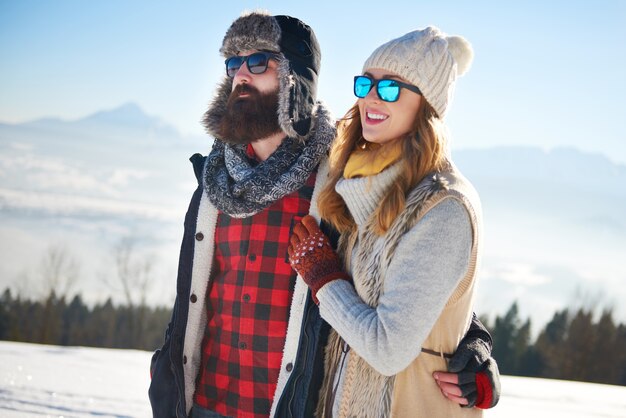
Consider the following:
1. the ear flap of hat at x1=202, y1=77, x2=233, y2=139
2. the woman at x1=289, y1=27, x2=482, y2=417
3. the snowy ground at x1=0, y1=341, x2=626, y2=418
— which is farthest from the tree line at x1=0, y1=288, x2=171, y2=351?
the woman at x1=289, y1=27, x2=482, y2=417

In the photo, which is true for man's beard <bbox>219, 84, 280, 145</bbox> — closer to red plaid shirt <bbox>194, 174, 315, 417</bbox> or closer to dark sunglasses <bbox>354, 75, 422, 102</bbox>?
red plaid shirt <bbox>194, 174, 315, 417</bbox>

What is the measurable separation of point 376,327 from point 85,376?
18.1 ft

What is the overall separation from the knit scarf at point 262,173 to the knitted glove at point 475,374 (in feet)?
3.36

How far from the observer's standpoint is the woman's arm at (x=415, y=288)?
6.38 feet

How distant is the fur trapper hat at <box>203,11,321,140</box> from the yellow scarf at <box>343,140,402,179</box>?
70cm

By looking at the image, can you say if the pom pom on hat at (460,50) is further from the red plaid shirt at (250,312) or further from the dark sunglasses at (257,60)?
the dark sunglasses at (257,60)

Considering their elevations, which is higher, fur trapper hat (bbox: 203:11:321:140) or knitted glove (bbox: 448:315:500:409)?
fur trapper hat (bbox: 203:11:321:140)

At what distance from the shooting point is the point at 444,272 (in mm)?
1948

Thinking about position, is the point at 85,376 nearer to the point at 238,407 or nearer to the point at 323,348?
the point at 238,407

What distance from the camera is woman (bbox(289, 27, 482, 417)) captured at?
197 centimetres

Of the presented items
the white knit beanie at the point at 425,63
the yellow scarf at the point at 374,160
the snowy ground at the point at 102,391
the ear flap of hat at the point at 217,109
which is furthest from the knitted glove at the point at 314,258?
the snowy ground at the point at 102,391

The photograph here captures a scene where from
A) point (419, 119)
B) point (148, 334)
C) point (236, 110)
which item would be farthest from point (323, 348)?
point (148, 334)

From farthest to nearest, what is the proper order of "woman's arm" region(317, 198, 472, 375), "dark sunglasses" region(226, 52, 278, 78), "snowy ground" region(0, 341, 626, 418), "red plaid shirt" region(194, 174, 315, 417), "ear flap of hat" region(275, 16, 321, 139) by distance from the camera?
"snowy ground" region(0, 341, 626, 418)
"dark sunglasses" region(226, 52, 278, 78)
"ear flap of hat" region(275, 16, 321, 139)
"red plaid shirt" region(194, 174, 315, 417)
"woman's arm" region(317, 198, 472, 375)

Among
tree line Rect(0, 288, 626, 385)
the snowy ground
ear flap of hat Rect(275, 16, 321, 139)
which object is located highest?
ear flap of hat Rect(275, 16, 321, 139)
